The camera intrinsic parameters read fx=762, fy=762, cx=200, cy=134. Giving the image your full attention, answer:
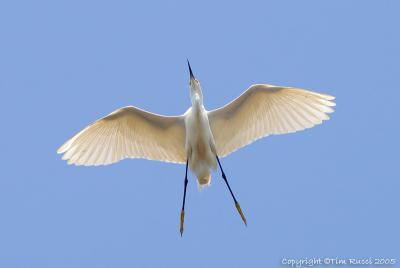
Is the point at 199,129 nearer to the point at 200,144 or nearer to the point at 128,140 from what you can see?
the point at 200,144

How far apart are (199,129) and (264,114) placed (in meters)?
1.35

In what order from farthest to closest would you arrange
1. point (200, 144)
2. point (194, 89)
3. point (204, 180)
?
point (204, 180) → point (194, 89) → point (200, 144)

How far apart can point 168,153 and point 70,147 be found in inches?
74.9

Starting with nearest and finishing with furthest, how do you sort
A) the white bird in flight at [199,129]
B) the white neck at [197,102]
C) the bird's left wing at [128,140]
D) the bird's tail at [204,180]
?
1. the white neck at [197,102]
2. the white bird in flight at [199,129]
3. the bird's left wing at [128,140]
4. the bird's tail at [204,180]

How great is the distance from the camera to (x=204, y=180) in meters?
14.0

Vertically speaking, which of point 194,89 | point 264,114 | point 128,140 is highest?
point 194,89

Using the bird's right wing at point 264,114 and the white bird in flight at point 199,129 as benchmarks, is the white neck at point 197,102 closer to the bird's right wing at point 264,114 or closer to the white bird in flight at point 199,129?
the white bird in flight at point 199,129

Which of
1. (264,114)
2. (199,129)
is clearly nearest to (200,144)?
(199,129)

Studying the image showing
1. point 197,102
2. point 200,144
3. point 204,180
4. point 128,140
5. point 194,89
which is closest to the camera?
point 197,102

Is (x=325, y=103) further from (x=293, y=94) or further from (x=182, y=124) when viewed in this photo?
(x=182, y=124)


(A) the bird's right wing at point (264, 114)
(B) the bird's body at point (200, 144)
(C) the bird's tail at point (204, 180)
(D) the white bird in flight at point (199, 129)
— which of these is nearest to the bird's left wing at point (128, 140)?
(D) the white bird in flight at point (199, 129)

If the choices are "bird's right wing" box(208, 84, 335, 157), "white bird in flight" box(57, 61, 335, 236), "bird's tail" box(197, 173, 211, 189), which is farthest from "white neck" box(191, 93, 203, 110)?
"bird's tail" box(197, 173, 211, 189)

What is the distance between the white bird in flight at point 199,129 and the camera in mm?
13664

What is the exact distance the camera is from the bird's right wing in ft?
44.9
